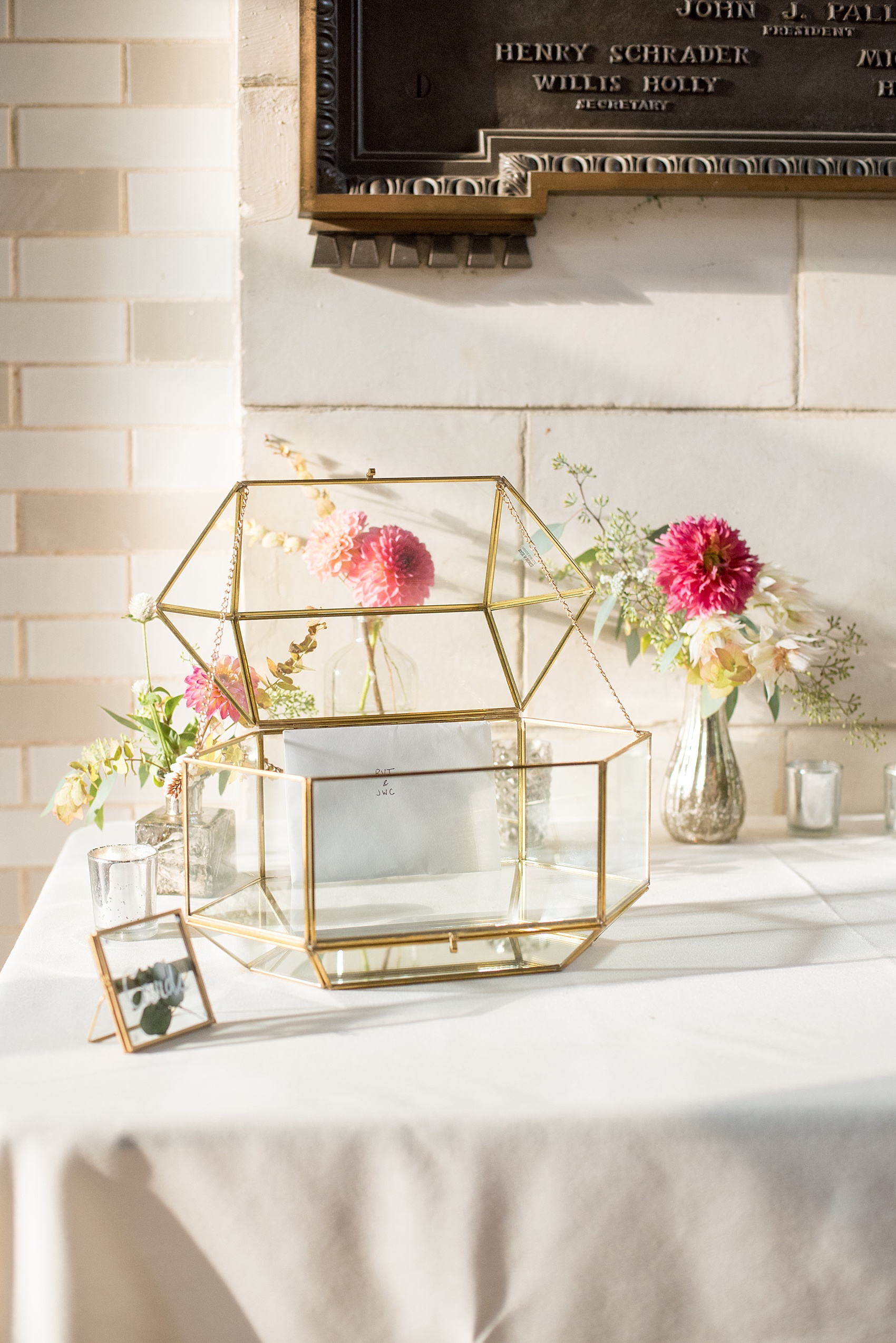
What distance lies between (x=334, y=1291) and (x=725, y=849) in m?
0.78

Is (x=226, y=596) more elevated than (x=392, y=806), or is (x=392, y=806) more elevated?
(x=226, y=596)

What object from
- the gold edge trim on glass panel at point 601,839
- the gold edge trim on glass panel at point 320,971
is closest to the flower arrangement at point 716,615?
the gold edge trim on glass panel at point 601,839

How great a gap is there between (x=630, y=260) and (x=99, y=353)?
0.80m

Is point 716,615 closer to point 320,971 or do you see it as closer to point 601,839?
point 601,839

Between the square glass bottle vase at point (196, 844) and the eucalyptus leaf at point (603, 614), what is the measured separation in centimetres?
54

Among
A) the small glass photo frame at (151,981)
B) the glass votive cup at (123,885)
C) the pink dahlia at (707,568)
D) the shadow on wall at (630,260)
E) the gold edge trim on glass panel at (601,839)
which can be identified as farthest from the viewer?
the shadow on wall at (630,260)

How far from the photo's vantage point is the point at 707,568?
47.8 inches

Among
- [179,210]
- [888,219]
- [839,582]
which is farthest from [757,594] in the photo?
[179,210]

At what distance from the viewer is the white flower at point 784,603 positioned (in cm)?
130

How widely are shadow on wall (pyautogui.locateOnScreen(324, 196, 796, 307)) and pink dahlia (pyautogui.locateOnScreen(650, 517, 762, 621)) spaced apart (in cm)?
43

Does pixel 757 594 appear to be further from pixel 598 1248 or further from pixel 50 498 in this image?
pixel 50 498

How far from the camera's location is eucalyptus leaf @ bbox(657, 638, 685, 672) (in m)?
1.28

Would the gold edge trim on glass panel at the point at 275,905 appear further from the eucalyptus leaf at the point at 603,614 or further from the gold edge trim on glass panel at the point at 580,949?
the eucalyptus leaf at the point at 603,614

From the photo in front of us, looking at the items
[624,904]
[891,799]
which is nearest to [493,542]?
[624,904]
